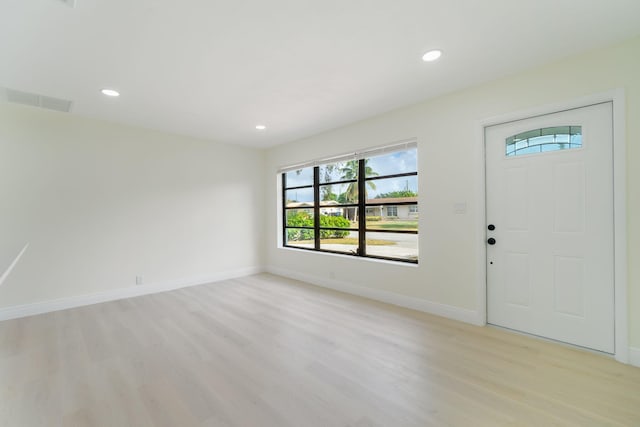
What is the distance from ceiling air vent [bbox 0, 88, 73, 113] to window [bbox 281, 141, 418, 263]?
3.33 metres

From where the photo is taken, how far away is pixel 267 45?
2.26m

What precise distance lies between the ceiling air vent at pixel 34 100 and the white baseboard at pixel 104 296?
250cm

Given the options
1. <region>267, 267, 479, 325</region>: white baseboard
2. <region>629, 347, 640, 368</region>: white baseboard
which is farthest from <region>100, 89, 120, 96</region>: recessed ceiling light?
<region>629, 347, 640, 368</region>: white baseboard

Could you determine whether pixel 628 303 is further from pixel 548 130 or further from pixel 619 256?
pixel 548 130

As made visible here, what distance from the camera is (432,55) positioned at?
2.43 m

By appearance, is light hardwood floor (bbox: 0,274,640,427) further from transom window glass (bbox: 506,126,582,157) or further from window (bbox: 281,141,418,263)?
transom window glass (bbox: 506,126,582,157)

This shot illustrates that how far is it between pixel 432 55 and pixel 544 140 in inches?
55.8

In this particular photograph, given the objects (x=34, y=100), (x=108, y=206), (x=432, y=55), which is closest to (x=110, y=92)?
(x=34, y=100)

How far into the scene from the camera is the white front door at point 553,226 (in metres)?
2.38

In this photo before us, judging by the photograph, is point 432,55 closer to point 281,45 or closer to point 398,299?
point 281,45

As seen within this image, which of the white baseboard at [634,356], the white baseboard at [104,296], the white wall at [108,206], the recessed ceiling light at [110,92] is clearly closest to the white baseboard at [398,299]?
the white baseboard at [634,356]

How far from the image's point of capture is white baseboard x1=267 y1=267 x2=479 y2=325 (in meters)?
3.11

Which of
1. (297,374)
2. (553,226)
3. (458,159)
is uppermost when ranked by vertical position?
(458,159)

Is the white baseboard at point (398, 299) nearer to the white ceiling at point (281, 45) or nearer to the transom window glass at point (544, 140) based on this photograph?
the transom window glass at point (544, 140)
